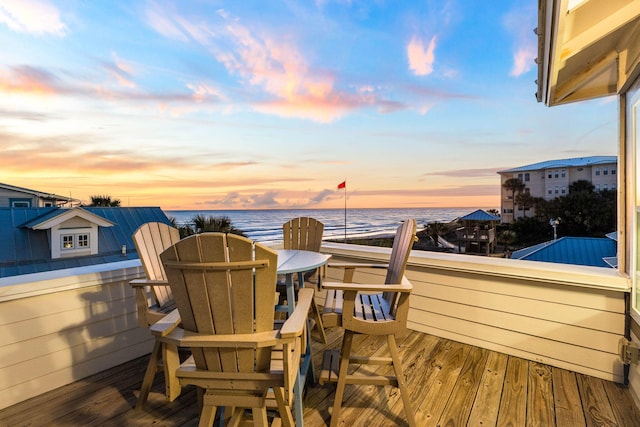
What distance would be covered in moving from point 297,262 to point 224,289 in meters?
0.94

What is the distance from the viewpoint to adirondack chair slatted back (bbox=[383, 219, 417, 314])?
1.66 m

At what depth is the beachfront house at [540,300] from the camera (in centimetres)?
173

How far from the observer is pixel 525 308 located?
7.63 feet

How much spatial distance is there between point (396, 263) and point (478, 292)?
115 centimetres

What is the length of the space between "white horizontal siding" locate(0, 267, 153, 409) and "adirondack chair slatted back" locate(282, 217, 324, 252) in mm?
1300

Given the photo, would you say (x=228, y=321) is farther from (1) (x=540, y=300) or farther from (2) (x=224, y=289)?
(1) (x=540, y=300)

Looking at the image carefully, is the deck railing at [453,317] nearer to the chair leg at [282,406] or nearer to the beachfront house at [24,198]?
the chair leg at [282,406]

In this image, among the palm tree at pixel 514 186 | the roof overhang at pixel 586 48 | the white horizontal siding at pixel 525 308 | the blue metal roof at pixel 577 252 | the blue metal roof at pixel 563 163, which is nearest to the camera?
the roof overhang at pixel 586 48

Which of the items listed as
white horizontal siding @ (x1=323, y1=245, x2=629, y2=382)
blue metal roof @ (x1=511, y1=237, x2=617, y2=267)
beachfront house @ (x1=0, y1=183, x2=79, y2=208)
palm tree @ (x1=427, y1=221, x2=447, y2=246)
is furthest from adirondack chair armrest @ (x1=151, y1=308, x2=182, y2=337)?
palm tree @ (x1=427, y1=221, x2=447, y2=246)

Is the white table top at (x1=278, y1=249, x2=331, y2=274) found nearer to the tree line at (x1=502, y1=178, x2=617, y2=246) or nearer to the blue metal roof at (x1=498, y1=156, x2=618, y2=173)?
the blue metal roof at (x1=498, y1=156, x2=618, y2=173)

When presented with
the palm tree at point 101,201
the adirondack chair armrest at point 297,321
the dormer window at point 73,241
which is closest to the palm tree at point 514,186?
the adirondack chair armrest at point 297,321

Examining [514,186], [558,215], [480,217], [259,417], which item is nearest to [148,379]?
[259,417]

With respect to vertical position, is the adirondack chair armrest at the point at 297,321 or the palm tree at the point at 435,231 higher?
→ the adirondack chair armrest at the point at 297,321

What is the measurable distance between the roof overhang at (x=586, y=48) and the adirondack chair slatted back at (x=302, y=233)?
2.10 metres
